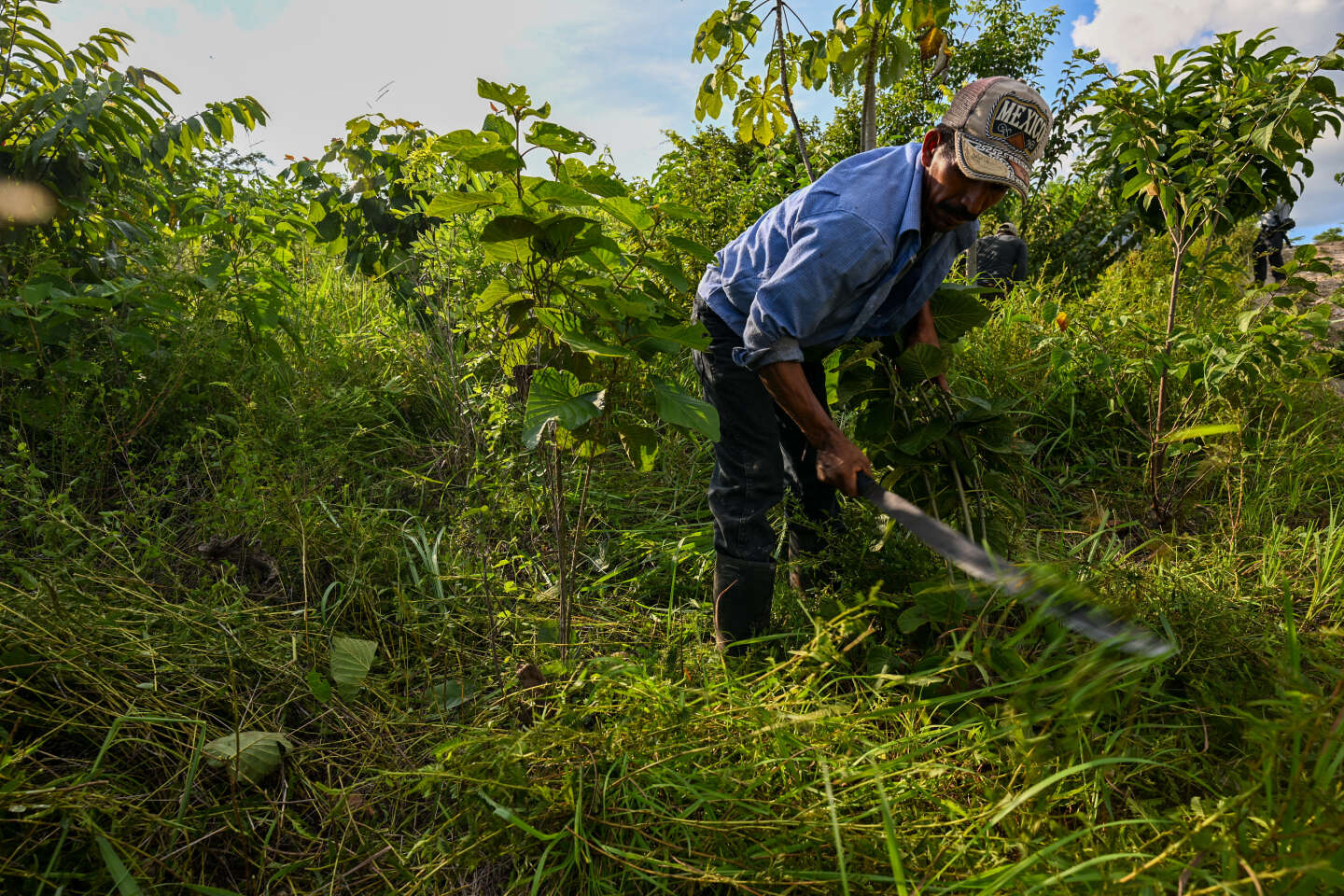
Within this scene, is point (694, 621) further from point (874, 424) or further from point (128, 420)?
point (128, 420)

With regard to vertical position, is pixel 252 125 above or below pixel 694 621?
above

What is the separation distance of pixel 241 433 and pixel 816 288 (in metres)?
2.01

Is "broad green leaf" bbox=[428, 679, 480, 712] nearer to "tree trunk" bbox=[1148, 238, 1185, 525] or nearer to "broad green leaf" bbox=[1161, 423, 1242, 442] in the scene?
"broad green leaf" bbox=[1161, 423, 1242, 442]

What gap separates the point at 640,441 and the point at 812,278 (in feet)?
1.83

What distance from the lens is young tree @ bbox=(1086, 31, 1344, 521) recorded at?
2.59 m

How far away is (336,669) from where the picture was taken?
2.02 m

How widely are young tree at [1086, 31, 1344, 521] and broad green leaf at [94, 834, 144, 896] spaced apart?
3051mm

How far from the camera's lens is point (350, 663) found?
204 cm

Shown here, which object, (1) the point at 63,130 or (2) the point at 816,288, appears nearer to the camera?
(2) the point at 816,288

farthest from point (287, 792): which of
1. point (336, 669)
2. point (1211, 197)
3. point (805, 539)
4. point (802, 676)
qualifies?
point (1211, 197)

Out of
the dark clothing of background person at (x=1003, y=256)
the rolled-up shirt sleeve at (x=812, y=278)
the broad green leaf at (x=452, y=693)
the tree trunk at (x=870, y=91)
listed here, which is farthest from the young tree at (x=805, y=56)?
the dark clothing of background person at (x=1003, y=256)

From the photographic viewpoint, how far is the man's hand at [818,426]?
188 centimetres

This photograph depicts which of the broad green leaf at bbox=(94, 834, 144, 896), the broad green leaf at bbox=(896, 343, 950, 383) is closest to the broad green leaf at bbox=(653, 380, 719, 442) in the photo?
the broad green leaf at bbox=(896, 343, 950, 383)

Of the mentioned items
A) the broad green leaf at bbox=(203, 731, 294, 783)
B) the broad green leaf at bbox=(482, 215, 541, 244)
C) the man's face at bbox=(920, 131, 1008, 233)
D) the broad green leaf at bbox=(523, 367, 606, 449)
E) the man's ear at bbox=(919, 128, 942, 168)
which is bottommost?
the broad green leaf at bbox=(203, 731, 294, 783)
